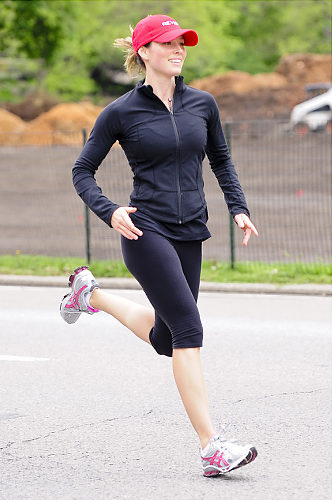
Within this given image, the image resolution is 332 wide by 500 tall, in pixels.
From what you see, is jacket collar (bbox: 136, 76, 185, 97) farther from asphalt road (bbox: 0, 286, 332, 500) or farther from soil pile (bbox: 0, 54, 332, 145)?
soil pile (bbox: 0, 54, 332, 145)

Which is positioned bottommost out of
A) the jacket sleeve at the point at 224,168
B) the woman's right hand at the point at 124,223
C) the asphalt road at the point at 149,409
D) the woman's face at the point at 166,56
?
the asphalt road at the point at 149,409

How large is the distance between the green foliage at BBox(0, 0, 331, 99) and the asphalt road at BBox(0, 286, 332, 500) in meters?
33.8

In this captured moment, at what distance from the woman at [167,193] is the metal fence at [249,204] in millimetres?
7036

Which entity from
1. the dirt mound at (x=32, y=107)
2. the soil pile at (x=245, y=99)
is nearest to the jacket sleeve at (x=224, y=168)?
the soil pile at (x=245, y=99)

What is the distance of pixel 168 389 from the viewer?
20.2ft

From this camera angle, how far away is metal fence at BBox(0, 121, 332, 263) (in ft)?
43.5

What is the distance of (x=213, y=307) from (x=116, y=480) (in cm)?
486

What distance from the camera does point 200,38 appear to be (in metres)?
63.2

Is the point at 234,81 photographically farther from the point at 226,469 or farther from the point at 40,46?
the point at 226,469

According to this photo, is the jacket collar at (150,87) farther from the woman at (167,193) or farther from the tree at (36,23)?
the tree at (36,23)

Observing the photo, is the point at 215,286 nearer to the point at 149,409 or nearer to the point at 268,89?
the point at 149,409

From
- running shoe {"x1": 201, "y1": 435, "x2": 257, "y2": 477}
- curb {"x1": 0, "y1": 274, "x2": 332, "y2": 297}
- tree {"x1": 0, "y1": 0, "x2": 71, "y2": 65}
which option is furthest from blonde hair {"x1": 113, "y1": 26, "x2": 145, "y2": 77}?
tree {"x1": 0, "y1": 0, "x2": 71, "y2": 65}

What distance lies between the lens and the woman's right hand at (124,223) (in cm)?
441

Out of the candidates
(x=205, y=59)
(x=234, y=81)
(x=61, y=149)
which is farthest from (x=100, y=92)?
(x=61, y=149)
